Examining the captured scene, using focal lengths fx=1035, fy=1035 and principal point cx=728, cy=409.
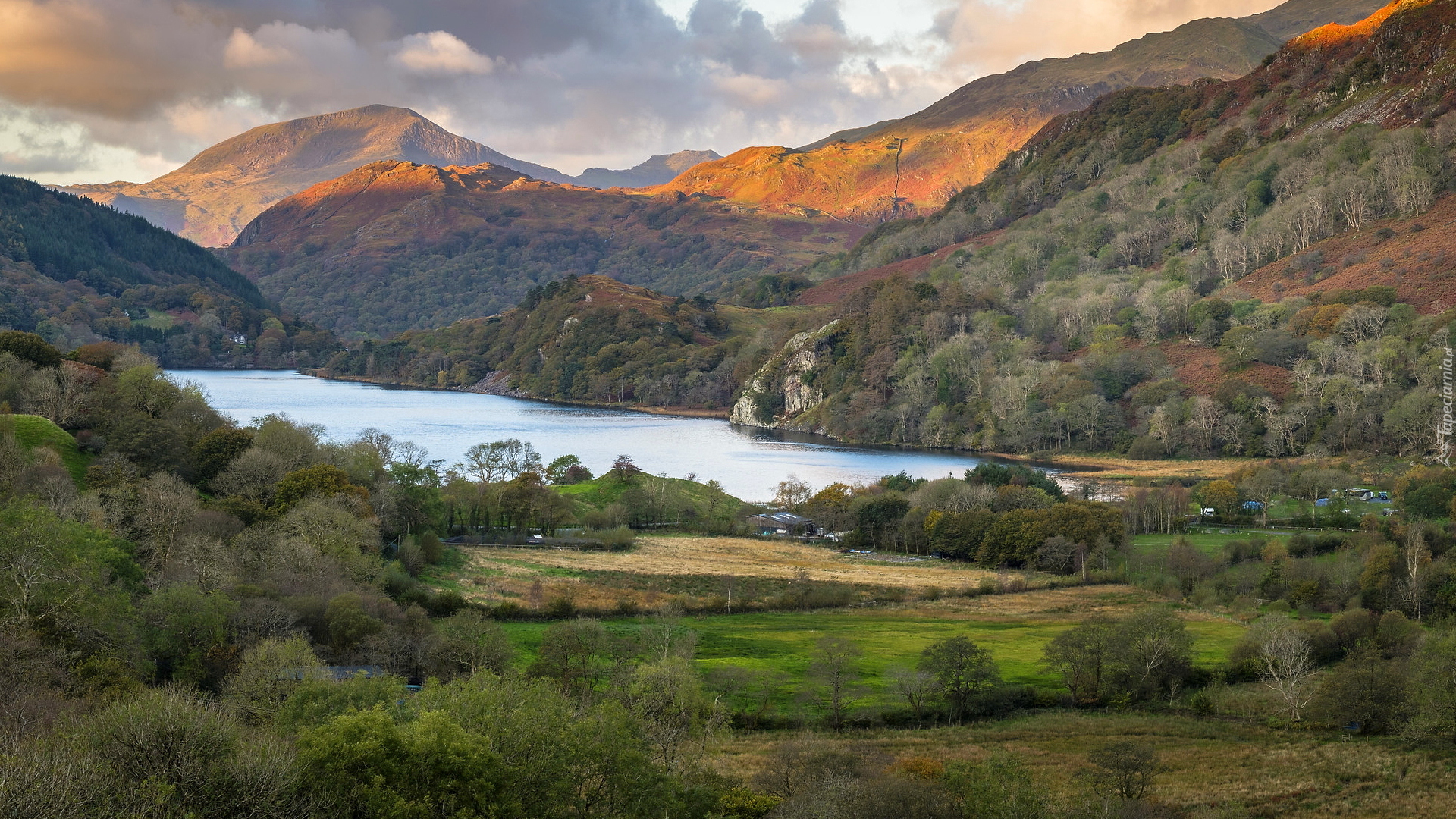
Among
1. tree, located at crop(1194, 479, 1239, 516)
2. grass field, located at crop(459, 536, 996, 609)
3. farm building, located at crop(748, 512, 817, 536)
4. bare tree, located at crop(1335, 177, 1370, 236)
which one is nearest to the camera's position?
grass field, located at crop(459, 536, 996, 609)

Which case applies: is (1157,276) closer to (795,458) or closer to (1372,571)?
(795,458)

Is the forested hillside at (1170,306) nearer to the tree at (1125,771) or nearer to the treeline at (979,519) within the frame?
the treeline at (979,519)

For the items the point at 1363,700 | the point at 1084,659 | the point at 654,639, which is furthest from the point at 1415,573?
the point at 654,639

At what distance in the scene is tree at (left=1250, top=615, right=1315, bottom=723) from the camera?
109 feet

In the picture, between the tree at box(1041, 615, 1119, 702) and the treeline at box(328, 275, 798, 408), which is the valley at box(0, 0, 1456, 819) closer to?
the tree at box(1041, 615, 1119, 702)

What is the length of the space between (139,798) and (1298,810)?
24.8 m

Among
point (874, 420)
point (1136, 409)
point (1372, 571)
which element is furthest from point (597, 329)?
point (1372, 571)

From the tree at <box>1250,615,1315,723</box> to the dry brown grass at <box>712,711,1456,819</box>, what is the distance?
6.36 feet

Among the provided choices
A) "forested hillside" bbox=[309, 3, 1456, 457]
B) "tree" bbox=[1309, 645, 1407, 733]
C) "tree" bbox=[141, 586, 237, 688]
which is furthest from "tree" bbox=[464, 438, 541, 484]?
"forested hillside" bbox=[309, 3, 1456, 457]

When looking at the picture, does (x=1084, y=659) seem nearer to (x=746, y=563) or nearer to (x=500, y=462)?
(x=746, y=563)

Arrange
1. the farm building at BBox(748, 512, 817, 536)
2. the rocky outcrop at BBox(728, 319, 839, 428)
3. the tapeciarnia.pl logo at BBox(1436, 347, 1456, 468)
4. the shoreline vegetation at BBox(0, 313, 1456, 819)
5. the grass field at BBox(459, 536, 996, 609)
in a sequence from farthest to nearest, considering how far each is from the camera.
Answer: the rocky outcrop at BBox(728, 319, 839, 428) < the tapeciarnia.pl logo at BBox(1436, 347, 1456, 468) < the farm building at BBox(748, 512, 817, 536) < the grass field at BBox(459, 536, 996, 609) < the shoreline vegetation at BBox(0, 313, 1456, 819)

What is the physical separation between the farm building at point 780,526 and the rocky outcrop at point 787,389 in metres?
63.1

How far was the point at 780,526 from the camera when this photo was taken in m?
67.0

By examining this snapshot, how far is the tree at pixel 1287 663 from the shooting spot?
33.4 m
